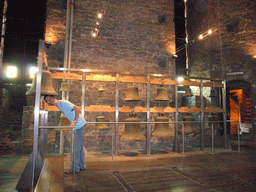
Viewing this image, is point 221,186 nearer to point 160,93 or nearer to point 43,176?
point 43,176

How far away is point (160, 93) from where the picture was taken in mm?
5836

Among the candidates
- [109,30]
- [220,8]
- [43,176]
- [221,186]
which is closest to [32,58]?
[109,30]

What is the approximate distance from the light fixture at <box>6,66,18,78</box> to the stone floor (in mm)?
6495

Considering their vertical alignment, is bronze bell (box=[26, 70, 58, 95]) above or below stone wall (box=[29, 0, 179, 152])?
below

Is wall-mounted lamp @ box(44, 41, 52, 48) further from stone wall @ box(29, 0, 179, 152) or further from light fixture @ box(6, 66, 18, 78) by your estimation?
light fixture @ box(6, 66, 18, 78)

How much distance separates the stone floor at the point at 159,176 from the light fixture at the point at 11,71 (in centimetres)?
650

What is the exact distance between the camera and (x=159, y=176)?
11.4ft

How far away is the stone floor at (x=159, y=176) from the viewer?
2940 millimetres

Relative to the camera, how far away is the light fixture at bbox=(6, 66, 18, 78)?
9.98 m

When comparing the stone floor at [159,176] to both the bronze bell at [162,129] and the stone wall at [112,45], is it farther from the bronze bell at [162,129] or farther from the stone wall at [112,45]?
the stone wall at [112,45]

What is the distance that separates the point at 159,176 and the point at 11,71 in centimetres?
A: 989

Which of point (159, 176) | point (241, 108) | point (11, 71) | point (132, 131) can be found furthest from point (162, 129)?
point (11, 71)

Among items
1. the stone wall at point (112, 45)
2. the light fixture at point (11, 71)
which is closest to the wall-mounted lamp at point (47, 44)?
the stone wall at point (112, 45)

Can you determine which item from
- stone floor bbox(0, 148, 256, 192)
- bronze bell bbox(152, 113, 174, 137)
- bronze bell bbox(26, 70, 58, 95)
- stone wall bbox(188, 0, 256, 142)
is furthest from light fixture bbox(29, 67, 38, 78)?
stone wall bbox(188, 0, 256, 142)
